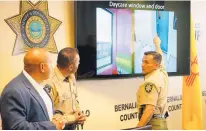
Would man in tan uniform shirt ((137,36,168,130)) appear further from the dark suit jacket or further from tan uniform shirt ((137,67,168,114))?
the dark suit jacket

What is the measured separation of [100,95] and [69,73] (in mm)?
631

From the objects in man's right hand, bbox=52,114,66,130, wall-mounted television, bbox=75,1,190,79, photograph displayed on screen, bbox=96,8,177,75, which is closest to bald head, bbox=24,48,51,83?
man's right hand, bbox=52,114,66,130

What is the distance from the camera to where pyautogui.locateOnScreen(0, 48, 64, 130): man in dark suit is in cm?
169

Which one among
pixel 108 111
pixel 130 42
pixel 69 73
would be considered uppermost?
pixel 130 42

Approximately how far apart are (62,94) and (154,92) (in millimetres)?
766

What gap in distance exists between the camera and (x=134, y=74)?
300 centimetres

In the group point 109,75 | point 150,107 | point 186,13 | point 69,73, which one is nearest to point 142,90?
point 150,107

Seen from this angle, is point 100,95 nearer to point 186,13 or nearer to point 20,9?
point 20,9

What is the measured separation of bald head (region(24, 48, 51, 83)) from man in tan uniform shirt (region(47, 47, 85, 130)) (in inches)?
13.2

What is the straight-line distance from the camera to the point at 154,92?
2.54 m

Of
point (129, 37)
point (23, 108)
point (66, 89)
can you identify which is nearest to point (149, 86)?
point (129, 37)

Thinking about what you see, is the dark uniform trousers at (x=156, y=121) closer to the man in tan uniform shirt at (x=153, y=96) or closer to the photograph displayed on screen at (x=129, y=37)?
the man in tan uniform shirt at (x=153, y=96)

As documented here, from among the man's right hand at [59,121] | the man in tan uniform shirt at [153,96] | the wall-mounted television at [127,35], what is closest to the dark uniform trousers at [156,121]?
the man in tan uniform shirt at [153,96]

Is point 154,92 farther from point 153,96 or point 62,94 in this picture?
point 62,94
